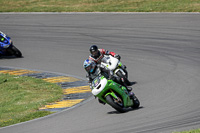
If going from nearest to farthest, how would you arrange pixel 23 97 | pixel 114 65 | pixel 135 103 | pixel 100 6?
pixel 135 103 → pixel 114 65 → pixel 23 97 → pixel 100 6

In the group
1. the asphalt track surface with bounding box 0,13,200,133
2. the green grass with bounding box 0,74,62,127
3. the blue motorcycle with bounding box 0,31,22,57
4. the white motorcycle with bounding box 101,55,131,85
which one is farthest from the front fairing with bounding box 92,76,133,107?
the blue motorcycle with bounding box 0,31,22,57

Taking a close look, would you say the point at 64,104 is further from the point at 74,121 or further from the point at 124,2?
the point at 124,2

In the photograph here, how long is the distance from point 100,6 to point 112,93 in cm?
2033

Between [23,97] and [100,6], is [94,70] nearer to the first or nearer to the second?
[23,97]

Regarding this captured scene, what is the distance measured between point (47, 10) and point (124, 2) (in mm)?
5422

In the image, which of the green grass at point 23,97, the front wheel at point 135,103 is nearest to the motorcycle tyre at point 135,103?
the front wheel at point 135,103

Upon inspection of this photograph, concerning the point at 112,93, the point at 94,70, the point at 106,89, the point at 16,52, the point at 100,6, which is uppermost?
the point at 94,70

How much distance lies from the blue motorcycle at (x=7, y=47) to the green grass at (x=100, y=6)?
31.8 feet

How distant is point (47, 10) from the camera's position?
3144cm

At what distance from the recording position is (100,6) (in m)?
31.2

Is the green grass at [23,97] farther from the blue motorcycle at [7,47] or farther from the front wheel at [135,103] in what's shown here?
the blue motorcycle at [7,47]

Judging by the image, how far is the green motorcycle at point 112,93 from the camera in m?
11.4

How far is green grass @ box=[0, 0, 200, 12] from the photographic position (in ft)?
94.1

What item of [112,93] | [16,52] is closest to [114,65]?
[112,93]
